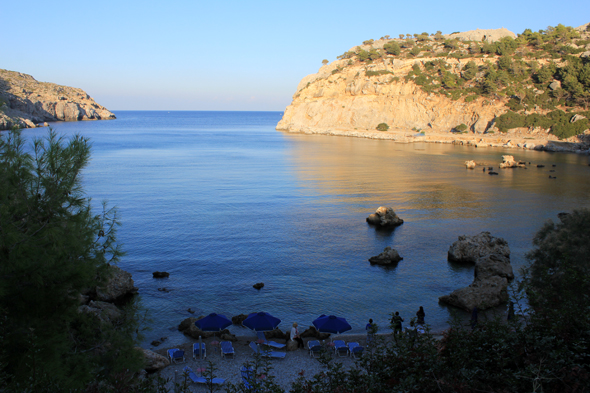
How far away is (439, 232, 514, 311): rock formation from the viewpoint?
22.3 metres

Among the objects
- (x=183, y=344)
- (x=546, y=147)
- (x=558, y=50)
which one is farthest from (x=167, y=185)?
(x=558, y=50)

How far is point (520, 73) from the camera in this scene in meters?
122

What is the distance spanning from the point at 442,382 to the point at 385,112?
456 feet

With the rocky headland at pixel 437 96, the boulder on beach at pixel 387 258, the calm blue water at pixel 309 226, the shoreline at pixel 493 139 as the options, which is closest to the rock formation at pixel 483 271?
the calm blue water at pixel 309 226

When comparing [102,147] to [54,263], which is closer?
[54,263]

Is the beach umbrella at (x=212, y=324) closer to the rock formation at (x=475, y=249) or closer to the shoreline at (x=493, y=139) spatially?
the rock formation at (x=475, y=249)

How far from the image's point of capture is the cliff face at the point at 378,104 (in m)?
124

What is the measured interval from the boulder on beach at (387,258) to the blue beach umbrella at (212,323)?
545 inches

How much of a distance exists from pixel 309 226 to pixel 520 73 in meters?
114

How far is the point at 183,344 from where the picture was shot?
725 inches

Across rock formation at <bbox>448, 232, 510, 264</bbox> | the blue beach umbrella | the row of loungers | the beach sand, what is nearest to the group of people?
the row of loungers

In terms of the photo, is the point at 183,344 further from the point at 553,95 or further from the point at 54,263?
the point at 553,95

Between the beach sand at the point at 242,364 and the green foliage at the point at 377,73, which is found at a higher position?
the green foliage at the point at 377,73

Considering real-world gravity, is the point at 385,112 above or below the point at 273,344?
above
